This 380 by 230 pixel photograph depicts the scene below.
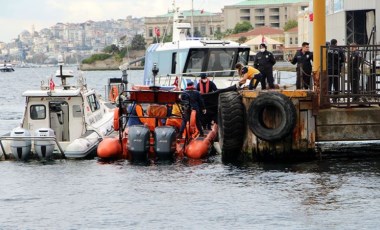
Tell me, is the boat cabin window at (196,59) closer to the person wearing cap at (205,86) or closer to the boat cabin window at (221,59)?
the boat cabin window at (221,59)

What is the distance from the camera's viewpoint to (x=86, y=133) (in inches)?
1235

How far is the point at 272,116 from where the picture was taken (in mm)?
27328

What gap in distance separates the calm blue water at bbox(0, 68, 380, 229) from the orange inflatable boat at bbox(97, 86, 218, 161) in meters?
0.41

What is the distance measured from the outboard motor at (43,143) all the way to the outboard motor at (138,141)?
2351 mm

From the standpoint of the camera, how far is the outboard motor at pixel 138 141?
94.3 ft

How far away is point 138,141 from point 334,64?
5.60m

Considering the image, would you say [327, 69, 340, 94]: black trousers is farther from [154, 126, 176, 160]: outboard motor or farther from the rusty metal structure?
[154, 126, 176, 160]: outboard motor

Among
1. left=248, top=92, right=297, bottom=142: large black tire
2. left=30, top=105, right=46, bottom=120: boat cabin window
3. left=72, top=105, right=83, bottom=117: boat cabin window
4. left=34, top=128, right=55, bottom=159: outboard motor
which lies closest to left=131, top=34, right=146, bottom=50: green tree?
left=72, top=105, right=83, bottom=117: boat cabin window

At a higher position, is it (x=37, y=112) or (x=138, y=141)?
(x=37, y=112)

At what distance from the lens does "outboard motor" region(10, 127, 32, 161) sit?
30062 mm

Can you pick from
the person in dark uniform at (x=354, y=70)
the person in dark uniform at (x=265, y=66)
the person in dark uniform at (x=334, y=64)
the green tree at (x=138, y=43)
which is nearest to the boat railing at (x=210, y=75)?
the person in dark uniform at (x=265, y=66)

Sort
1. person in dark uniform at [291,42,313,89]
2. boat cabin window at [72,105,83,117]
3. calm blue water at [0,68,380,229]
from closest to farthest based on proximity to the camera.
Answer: calm blue water at [0,68,380,229], person in dark uniform at [291,42,313,89], boat cabin window at [72,105,83,117]

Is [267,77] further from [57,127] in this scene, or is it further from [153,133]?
[57,127]

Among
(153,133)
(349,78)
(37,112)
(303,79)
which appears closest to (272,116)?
(349,78)
